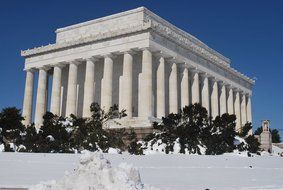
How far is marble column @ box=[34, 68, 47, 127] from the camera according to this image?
74769mm

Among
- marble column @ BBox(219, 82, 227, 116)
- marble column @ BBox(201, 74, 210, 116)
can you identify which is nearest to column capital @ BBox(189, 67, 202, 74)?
marble column @ BBox(201, 74, 210, 116)

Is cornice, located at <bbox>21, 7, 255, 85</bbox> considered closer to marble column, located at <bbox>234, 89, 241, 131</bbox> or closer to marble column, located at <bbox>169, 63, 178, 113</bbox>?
marble column, located at <bbox>234, 89, 241, 131</bbox>

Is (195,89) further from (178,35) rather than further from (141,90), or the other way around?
(141,90)

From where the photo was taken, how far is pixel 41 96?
76438 mm

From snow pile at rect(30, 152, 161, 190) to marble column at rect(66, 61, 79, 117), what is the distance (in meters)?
58.6

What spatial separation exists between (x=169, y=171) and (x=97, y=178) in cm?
1172

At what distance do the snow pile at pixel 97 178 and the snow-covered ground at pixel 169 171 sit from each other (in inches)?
190

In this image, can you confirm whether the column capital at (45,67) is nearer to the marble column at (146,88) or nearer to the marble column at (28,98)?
the marble column at (28,98)

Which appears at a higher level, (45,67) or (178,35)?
(178,35)

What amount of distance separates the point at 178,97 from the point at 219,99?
577 inches

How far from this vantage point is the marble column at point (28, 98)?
247 ft

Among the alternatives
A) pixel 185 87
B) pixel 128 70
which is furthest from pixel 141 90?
pixel 185 87

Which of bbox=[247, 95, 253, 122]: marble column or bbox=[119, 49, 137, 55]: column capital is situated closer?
bbox=[119, 49, 137, 55]: column capital

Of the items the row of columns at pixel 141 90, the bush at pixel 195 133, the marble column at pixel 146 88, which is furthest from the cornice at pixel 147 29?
the bush at pixel 195 133
